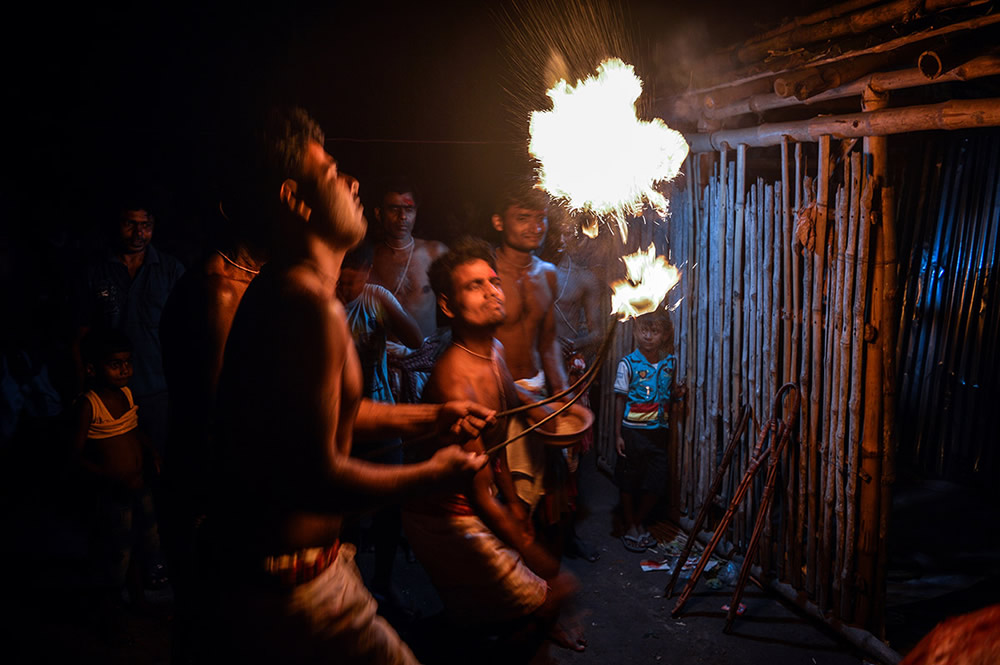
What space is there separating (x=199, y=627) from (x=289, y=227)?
5.23ft

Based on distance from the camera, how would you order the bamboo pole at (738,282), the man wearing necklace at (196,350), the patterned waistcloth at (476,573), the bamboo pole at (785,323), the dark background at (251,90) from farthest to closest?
1. the dark background at (251,90)
2. the bamboo pole at (738,282)
3. the bamboo pole at (785,323)
4. the patterned waistcloth at (476,573)
5. the man wearing necklace at (196,350)

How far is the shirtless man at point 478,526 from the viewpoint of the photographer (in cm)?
362

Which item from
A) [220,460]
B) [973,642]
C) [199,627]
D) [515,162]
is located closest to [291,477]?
[220,460]

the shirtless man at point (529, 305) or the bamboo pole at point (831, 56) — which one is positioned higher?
the bamboo pole at point (831, 56)

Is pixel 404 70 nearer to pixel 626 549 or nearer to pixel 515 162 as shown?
pixel 515 162

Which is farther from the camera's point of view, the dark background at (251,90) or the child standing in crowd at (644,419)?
the dark background at (251,90)

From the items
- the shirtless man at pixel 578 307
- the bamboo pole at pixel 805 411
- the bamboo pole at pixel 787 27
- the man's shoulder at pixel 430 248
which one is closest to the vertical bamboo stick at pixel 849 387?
the bamboo pole at pixel 805 411

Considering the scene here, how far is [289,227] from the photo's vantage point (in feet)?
8.57

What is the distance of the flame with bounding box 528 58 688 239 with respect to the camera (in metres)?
4.88

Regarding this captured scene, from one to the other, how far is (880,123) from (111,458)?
530cm

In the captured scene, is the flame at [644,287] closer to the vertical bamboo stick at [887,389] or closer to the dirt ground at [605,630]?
the vertical bamboo stick at [887,389]

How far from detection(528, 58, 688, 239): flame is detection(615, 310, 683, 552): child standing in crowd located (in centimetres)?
132

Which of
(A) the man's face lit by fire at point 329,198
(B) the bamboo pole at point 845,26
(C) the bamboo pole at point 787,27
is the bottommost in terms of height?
(A) the man's face lit by fire at point 329,198

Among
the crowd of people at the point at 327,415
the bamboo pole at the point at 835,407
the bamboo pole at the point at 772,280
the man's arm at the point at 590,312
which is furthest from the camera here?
the man's arm at the point at 590,312
